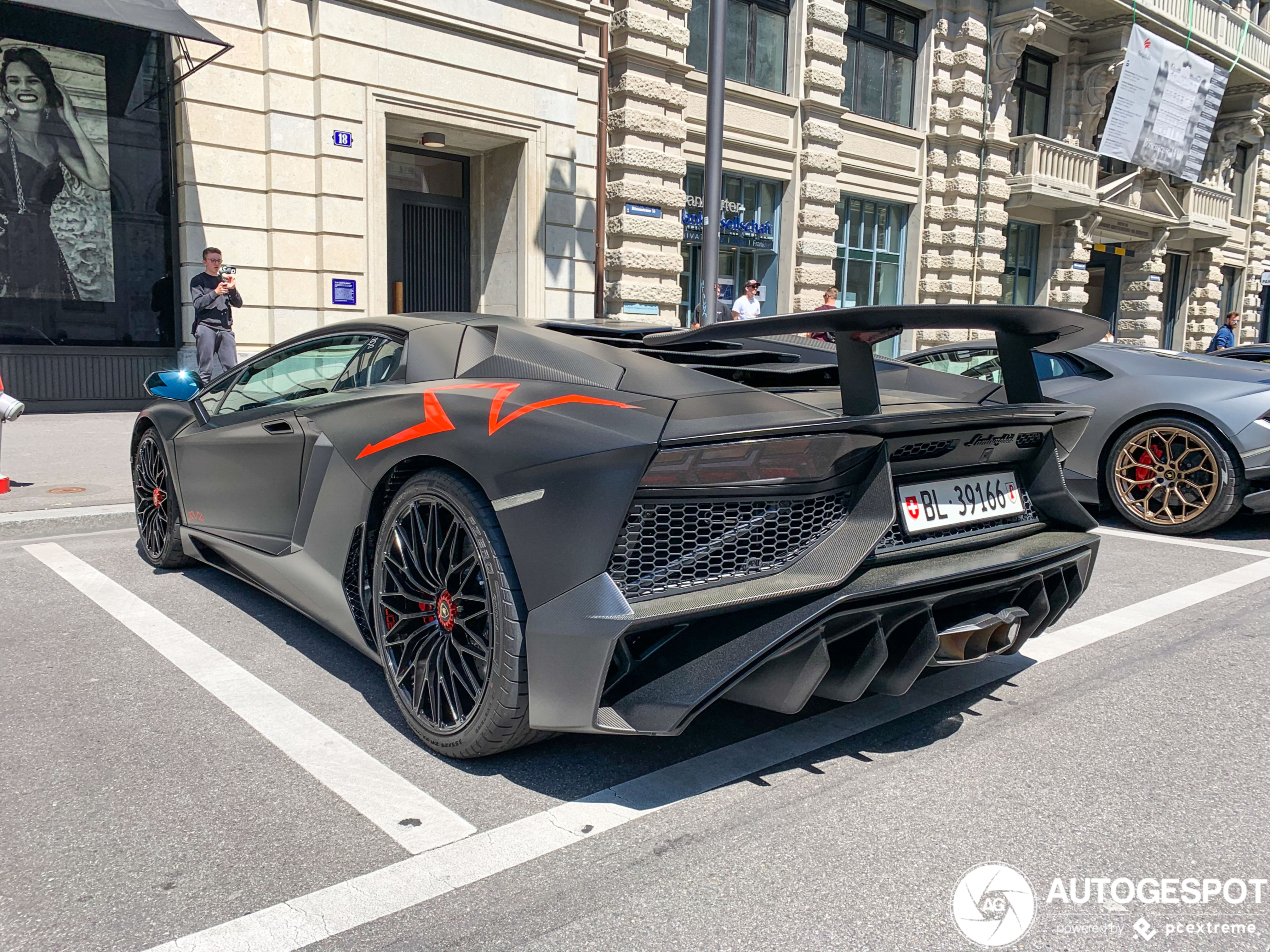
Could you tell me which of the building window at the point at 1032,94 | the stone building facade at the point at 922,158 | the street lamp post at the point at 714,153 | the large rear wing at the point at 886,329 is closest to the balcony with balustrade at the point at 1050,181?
the stone building facade at the point at 922,158

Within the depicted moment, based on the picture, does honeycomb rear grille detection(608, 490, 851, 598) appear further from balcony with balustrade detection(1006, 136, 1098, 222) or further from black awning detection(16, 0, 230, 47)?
balcony with balustrade detection(1006, 136, 1098, 222)

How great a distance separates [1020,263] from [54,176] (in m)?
19.8

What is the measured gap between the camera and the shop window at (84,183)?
35.9ft

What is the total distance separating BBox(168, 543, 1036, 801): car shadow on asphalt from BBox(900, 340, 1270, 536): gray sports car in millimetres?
3478

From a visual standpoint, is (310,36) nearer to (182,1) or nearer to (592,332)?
(182,1)

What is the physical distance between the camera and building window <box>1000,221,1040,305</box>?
23047mm

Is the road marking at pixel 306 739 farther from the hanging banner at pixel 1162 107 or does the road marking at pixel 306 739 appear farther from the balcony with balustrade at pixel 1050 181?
the hanging banner at pixel 1162 107

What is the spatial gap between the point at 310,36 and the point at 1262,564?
11.2 metres

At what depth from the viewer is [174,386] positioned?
466 centimetres

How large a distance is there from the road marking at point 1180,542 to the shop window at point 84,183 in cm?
981

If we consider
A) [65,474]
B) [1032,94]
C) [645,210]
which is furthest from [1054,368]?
[1032,94]

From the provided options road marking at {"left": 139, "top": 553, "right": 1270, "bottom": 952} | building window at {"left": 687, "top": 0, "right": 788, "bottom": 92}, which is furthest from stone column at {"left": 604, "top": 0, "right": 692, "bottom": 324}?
road marking at {"left": 139, "top": 553, "right": 1270, "bottom": 952}

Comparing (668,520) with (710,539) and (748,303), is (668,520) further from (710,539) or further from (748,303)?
(748,303)

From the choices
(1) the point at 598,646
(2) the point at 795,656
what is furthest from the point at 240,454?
(2) the point at 795,656
